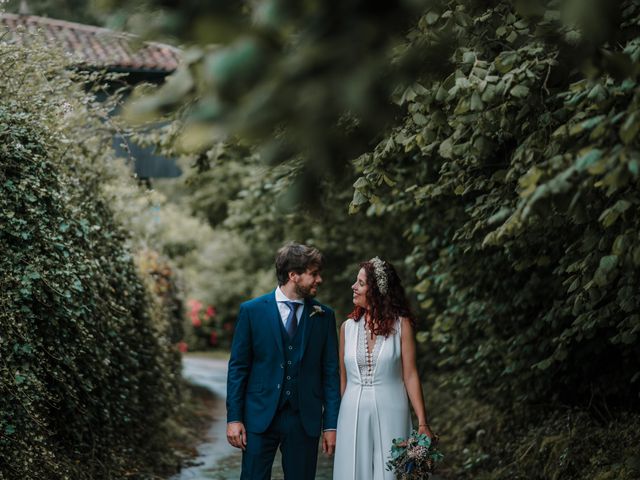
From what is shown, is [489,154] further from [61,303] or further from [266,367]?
[61,303]

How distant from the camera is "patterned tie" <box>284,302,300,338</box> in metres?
6.21

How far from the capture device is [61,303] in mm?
6734

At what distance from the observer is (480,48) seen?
6035 mm

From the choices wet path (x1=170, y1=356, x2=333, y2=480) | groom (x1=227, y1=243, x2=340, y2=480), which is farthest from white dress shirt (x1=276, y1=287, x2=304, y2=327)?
wet path (x1=170, y1=356, x2=333, y2=480)

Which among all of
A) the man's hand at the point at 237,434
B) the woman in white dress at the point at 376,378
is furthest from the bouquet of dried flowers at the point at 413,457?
the man's hand at the point at 237,434

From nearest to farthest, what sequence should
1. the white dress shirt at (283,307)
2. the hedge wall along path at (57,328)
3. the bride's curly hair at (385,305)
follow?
the hedge wall along path at (57,328) → the white dress shirt at (283,307) → the bride's curly hair at (385,305)

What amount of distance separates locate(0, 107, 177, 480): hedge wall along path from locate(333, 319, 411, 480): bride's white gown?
A: 6.40ft

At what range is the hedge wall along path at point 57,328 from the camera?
20.1 feet

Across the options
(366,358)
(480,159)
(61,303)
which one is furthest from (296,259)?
(61,303)

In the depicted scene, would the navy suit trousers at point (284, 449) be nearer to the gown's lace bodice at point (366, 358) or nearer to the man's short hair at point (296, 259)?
the gown's lace bodice at point (366, 358)

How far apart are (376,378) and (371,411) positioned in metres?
0.22

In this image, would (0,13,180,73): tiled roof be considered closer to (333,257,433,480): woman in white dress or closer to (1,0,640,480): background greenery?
(1,0,640,480): background greenery

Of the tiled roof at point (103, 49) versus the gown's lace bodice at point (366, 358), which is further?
the tiled roof at point (103, 49)

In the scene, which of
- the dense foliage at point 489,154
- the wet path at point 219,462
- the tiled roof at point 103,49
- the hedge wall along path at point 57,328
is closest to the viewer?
the dense foliage at point 489,154
